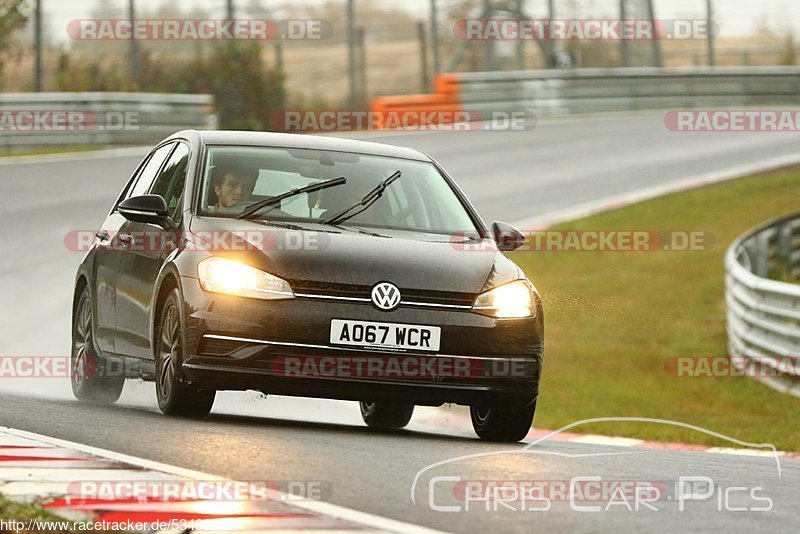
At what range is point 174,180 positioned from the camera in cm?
909

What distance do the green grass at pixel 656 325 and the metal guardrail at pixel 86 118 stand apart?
26.8 feet

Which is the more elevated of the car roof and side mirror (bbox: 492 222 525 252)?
the car roof

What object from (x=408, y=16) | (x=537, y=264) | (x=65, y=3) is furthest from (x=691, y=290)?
(x=408, y=16)

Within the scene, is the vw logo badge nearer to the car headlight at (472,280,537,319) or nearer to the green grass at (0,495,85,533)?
the car headlight at (472,280,537,319)

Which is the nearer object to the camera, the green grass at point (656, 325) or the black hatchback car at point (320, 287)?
the black hatchback car at point (320, 287)

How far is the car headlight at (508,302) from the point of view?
8.02 m

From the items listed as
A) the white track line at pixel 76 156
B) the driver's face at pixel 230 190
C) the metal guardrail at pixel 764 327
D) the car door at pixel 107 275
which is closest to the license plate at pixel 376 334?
the driver's face at pixel 230 190

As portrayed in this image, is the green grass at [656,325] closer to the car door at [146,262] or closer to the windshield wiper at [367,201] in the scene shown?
the windshield wiper at [367,201]

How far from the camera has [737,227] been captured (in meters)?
24.2

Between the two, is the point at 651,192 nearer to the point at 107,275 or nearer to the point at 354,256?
the point at 107,275

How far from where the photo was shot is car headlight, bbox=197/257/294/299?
7777 mm

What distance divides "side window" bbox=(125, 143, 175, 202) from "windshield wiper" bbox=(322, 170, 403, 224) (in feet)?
4.75

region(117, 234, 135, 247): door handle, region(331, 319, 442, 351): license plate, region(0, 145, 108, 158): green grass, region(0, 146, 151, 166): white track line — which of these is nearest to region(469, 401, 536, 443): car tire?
region(331, 319, 442, 351): license plate

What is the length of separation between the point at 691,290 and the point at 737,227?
380 cm
